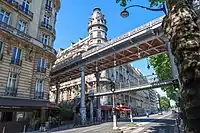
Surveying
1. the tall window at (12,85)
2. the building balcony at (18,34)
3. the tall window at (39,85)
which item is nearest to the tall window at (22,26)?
the building balcony at (18,34)

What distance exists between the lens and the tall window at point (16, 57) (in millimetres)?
20466

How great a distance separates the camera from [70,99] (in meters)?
51.1

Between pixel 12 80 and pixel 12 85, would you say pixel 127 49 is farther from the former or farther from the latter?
pixel 12 85

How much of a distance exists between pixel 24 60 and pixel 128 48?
52.9ft

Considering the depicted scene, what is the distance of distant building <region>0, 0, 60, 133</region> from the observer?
18.6 meters

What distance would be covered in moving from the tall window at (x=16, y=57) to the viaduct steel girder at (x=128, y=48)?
44.8 feet

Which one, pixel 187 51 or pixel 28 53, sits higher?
pixel 28 53

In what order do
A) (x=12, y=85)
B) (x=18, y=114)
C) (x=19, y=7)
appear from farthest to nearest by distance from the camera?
1. (x=19, y=7)
2. (x=12, y=85)
3. (x=18, y=114)

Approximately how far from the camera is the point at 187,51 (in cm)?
245

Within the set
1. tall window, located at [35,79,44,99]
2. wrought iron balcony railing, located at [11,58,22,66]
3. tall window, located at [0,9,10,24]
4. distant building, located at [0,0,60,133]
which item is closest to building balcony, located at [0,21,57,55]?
distant building, located at [0,0,60,133]

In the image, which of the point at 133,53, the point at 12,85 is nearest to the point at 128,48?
the point at 133,53

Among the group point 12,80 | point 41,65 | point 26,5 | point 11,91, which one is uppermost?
point 26,5

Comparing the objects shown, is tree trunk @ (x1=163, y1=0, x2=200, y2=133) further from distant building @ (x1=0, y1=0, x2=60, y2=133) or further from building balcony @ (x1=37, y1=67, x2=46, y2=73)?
building balcony @ (x1=37, y1=67, x2=46, y2=73)

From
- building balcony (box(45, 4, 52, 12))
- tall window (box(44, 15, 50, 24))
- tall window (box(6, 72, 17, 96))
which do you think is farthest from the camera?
building balcony (box(45, 4, 52, 12))
